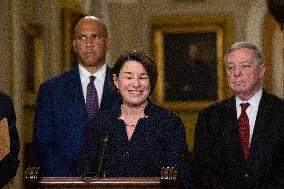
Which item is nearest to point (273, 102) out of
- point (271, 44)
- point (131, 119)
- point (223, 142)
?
point (223, 142)

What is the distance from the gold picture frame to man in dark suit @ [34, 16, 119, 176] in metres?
4.55

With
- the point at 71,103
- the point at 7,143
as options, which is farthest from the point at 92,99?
the point at 7,143

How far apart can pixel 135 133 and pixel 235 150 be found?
0.80 meters

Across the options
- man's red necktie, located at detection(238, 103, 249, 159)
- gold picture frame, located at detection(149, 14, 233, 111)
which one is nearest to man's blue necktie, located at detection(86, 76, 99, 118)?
man's red necktie, located at detection(238, 103, 249, 159)

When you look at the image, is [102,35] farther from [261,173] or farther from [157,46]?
[157,46]

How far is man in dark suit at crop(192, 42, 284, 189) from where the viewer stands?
3523mm

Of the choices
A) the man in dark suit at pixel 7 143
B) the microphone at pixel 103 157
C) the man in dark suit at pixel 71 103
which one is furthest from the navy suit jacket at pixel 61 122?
the microphone at pixel 103 157

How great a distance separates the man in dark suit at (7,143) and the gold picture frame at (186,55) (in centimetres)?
532

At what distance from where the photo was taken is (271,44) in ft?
27.5

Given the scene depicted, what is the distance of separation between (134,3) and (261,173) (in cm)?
553

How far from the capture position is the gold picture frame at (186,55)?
851 centimetres

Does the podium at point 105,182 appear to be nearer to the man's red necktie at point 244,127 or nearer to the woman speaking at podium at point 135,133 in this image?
the woman speaking at podium at point 135,133

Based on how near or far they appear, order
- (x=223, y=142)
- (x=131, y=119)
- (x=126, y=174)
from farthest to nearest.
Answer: (x=223, y=142) < (x=131, y=119) < (x=126, y=174)

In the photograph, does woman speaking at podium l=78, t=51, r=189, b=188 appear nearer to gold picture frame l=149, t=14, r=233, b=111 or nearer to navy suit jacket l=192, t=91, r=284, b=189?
navy suit jacket l=192, t=91, r=284, b=189
